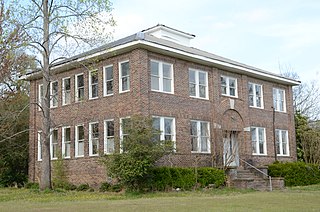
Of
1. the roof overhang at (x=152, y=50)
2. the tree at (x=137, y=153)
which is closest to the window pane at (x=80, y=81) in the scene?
the roof overhang at (x=152, y=50)

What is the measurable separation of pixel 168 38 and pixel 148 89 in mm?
7533

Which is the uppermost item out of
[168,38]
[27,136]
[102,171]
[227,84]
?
[168,38]

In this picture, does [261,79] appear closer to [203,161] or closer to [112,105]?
[203,161]

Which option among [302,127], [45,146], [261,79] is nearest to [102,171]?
[45,146]

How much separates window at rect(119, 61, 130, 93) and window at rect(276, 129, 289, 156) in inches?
507

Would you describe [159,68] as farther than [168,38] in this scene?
No

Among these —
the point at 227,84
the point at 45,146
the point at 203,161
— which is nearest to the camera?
the point at 45,146

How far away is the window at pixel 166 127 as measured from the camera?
891 inches

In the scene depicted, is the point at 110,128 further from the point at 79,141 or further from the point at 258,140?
the point at 258,140

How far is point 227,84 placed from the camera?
2727cm

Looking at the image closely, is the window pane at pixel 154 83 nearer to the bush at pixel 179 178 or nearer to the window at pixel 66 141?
the bush at pixel 179 178

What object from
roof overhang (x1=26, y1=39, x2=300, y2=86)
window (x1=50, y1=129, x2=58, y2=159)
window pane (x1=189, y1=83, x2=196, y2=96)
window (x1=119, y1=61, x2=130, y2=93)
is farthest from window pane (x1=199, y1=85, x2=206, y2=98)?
window (x1=50, y1=129, x2=58, y2=159)

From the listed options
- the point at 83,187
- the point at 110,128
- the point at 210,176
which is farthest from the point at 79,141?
the point at 210,176

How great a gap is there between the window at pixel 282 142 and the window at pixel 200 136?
299 inches
